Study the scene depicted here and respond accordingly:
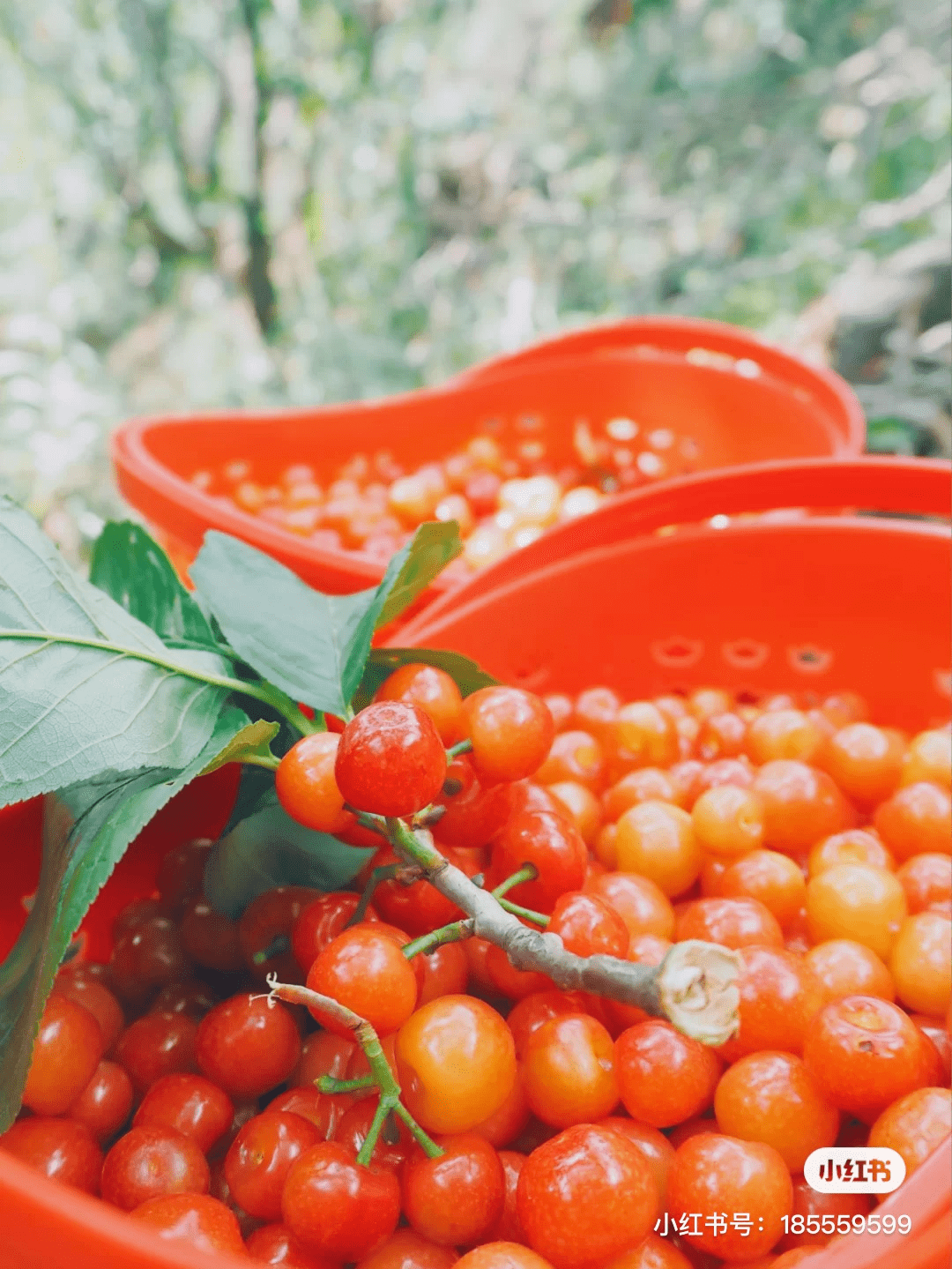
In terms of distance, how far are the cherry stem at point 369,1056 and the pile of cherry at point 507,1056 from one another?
21 millimetres

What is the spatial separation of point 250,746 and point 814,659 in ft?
2.04

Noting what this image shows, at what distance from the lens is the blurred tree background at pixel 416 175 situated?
2334 mm

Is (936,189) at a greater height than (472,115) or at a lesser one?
lesser

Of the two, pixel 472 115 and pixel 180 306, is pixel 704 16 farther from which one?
pixel 180 306

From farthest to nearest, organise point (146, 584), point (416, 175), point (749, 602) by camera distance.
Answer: point (416, 175)
point (749, 602)
point (146, 584)

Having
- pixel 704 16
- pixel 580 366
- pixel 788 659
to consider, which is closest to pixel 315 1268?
pixel 788 659

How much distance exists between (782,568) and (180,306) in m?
2.06

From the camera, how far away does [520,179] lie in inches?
99.7

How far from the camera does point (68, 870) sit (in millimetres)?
538

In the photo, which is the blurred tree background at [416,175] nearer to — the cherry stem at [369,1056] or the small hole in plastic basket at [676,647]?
the small hole in plastic basket at [676,647]

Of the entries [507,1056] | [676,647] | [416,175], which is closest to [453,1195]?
[507,1056]

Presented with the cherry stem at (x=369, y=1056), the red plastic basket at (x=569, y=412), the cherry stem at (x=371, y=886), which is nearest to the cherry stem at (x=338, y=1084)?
the cherry stem at (x=369, y=1056)

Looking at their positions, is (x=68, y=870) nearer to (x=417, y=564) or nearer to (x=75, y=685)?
(x=75, y=685)

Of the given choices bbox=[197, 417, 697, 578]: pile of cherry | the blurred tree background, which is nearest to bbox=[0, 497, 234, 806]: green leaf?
bbox=[197, 417, 697, 578]: pile of cherry
